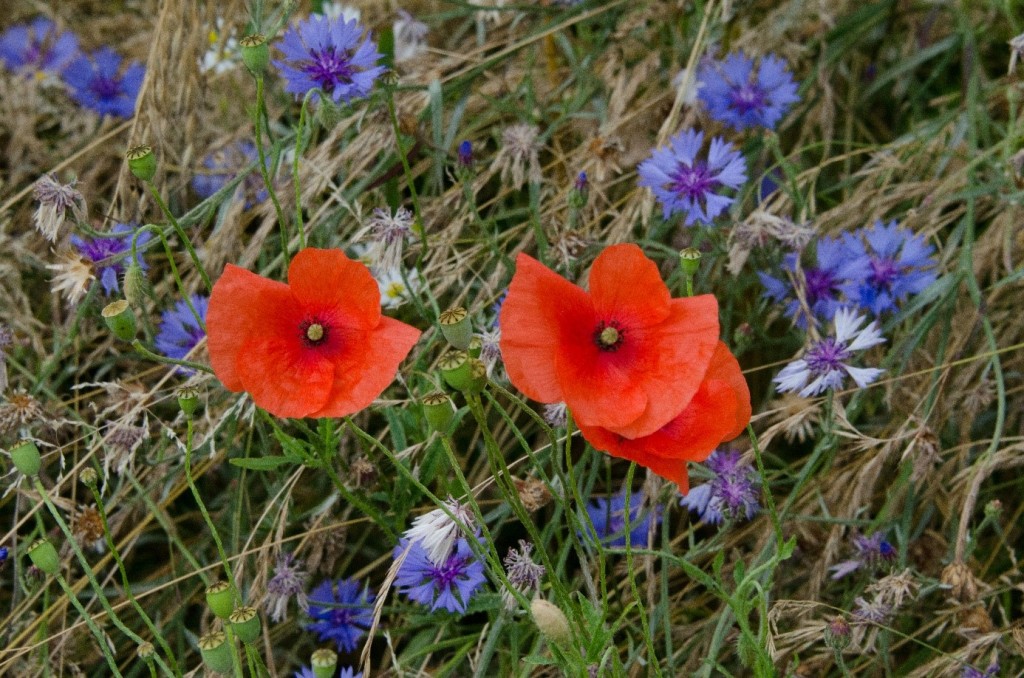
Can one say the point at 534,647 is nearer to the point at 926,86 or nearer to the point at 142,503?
the point at 142,503

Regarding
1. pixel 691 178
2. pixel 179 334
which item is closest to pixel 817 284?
pixel 691 178

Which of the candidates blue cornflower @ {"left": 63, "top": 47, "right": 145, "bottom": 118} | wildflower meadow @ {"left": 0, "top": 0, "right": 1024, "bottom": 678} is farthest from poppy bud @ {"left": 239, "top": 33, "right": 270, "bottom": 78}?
blue cornflower @ {"left": 63, "top": 47, "right": 145, "bottom": 118}

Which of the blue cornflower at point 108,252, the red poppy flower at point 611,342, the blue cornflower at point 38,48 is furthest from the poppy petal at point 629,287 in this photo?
the blue cornflower at point 38,48

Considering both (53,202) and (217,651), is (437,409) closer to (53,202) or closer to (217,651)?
(217,651)

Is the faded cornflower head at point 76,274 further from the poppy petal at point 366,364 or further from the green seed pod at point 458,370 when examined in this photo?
the green seed pod at point 458,370

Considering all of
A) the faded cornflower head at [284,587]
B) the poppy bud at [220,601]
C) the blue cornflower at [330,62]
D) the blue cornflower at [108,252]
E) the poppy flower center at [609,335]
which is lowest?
the faded cornflower head at [284,587]
